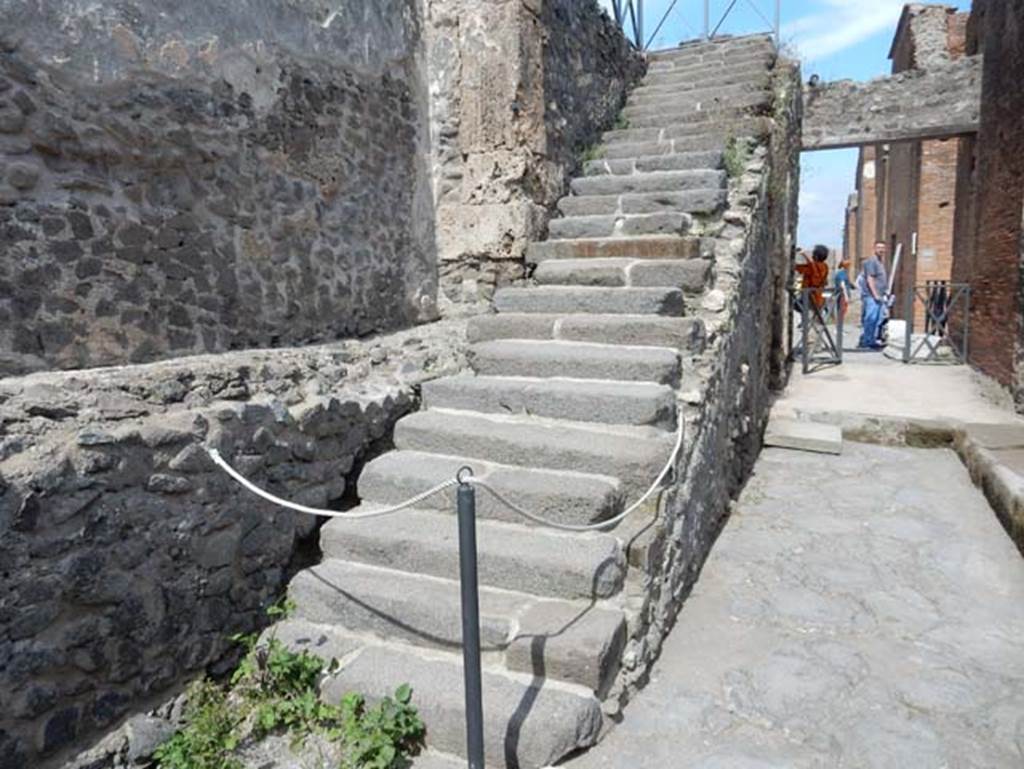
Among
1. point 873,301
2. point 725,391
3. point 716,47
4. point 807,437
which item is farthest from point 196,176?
point 873,301

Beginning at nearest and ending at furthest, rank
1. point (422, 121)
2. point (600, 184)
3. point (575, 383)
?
point (575, 383), point (422, 121), point (600, 184)

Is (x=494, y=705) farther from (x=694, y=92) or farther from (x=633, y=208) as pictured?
(x=694, y=92)

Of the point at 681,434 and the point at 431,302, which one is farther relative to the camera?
the point at 431,302

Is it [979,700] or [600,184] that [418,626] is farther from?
[600,184]

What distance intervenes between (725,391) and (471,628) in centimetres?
286

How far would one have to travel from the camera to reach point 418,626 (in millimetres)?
2850

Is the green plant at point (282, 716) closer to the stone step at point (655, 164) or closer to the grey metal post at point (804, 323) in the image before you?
the stone step at point (655, 164)

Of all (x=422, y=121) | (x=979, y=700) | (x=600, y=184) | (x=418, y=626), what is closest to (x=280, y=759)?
(x=418, y=626)

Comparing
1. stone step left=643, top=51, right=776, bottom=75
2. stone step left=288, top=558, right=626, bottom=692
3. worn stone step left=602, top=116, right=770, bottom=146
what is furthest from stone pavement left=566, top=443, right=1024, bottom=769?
stone step left=643, top=51, right=776, bottom=75

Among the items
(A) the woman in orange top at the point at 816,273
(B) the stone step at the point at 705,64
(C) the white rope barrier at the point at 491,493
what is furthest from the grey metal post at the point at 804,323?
(C) the white rope barrier at the point at 491,493

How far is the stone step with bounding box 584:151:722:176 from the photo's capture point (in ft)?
19.1

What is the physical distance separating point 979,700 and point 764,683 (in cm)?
79

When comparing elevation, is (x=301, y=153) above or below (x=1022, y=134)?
below

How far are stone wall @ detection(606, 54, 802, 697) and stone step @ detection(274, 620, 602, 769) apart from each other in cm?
35
